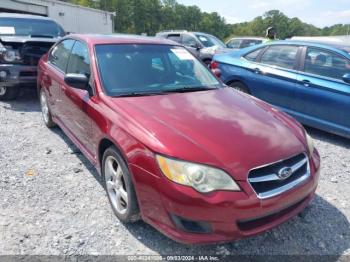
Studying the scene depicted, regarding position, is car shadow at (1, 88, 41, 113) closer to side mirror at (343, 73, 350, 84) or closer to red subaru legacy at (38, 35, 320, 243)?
red subaru legacy at (38, 35, 320, 243)

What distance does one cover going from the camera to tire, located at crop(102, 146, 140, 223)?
2650 millimetres

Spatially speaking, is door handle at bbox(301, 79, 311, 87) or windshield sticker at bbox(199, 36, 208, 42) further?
windshield sticker at bbox(199, 36, 208, 42)

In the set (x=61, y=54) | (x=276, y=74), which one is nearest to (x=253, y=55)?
(x=276, y=74)

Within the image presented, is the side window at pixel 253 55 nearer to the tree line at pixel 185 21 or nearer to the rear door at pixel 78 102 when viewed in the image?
the rear door at pixel 78 102

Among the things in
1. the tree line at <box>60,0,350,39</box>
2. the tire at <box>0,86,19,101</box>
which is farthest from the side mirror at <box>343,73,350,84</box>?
the tree line at <box>60,0,350,39</box>

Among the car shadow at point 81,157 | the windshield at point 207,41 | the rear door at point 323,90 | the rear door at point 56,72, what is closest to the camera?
the car shadow at point 81,157

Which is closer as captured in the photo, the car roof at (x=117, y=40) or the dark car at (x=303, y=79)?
the car roof at (x=117, y=40)

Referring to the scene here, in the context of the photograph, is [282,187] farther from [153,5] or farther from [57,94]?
[153,5]

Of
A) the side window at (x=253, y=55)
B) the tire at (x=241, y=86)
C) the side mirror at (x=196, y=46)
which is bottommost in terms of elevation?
the tire at (x=241, y=86)

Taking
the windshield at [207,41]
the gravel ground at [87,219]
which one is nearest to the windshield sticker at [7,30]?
the gravel ground at [87,219]

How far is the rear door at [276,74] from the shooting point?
17.9 feet

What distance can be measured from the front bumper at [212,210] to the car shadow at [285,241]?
35 centimetres

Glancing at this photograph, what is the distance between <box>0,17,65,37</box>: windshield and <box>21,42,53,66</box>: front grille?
1109 millimetres

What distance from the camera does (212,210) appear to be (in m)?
2.21
